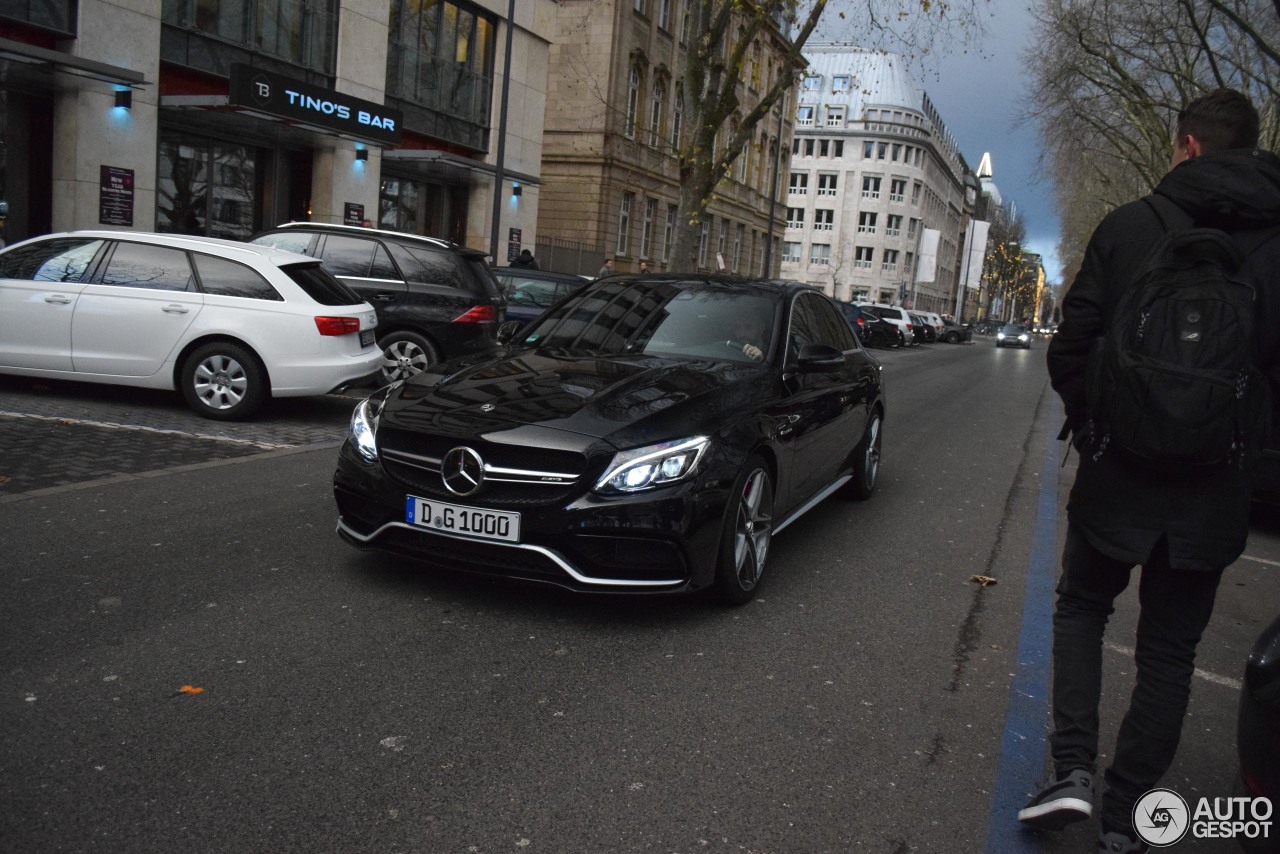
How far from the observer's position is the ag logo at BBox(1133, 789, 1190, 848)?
2826 millimetres

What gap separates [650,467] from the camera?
4328 millimetres

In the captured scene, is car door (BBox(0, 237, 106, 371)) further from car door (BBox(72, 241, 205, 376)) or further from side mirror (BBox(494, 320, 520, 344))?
side mirror (BBox(494, 320, 520, 344))

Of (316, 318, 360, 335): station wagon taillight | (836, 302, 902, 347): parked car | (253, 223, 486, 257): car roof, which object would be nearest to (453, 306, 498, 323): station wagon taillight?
(253, 223, 486, 257): car roof

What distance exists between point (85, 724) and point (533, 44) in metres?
26.8

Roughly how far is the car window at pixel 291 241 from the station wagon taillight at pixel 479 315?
1.83 meters

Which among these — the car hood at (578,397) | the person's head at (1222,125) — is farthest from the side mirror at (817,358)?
the person's head at (1222,125)

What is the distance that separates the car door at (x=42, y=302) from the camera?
9125mm

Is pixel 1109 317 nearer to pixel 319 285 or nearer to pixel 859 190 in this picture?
pixel 319 285

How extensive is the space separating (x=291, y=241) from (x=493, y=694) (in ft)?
30.4

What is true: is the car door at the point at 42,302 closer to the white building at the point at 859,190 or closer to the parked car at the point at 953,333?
the parked car at the point at 953,333

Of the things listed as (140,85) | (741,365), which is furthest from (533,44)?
(741,365)

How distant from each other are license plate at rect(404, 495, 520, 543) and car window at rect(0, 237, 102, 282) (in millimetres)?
6304

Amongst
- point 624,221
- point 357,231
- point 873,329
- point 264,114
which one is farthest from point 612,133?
point 357,231

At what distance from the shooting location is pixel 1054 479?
9.74 metres
